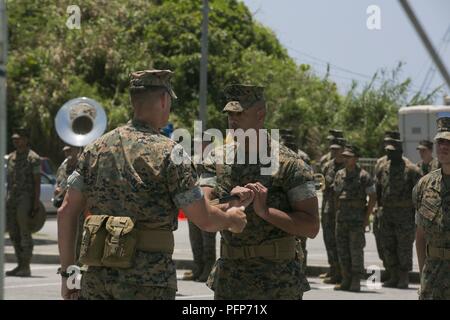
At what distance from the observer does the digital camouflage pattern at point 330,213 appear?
1605cm

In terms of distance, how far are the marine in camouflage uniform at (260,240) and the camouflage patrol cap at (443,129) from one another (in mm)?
1535

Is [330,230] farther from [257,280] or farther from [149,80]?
[149,80]

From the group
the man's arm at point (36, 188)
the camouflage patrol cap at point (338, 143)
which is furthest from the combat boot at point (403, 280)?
the man's arm at point (36, 188)

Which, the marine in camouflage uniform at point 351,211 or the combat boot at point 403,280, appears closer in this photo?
Result: the marine in camouflage uniform at point 351,211

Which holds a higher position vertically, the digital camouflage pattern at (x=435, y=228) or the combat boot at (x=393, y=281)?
the digital camouflage pattern at (x=435, y=228)

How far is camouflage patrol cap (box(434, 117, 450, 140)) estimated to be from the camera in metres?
8.12

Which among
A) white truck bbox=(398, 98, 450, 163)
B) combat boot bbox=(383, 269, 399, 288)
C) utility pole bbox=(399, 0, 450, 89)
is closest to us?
utility pole bbox=(399, 0, 450, 89)

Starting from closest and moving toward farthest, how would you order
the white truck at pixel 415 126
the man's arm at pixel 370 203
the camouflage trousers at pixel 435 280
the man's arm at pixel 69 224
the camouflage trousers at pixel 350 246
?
the man's arm at pixel 69 224 < the camouflage trousers at pixel 435 280 < the camouflage trousers at pixel 350 246 < the man's arm at pixel 370 203 < the white truck at pixel 415 126

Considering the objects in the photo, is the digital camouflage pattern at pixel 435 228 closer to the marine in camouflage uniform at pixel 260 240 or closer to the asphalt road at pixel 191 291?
the marine in camouflage uniform at pixel 260 240

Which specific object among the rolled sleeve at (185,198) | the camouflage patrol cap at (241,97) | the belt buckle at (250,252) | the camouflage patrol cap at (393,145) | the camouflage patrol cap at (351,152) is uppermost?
the camouflage patrol cap at (241,97)

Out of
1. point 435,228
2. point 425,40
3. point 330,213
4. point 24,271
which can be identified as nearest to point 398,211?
point 330,213

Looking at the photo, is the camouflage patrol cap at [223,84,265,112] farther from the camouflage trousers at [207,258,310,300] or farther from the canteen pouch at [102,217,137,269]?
the canteen pouch at [102,217,137,269]

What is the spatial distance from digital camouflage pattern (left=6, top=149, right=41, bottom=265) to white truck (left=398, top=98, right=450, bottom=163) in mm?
11443

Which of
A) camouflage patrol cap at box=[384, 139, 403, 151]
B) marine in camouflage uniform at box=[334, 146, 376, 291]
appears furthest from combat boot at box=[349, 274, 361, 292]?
camouflage patrol cap at box=[384, 139, 403, 151]
